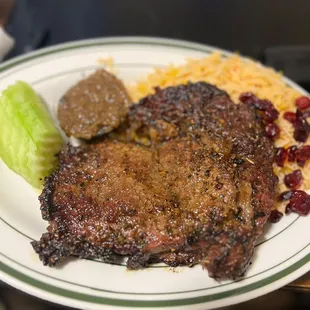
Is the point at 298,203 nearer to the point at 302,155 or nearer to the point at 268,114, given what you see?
the point at 302,155

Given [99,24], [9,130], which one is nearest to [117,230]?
[9,130]

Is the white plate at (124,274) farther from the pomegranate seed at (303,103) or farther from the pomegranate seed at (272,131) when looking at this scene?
the pomegranate seed at (303,103)

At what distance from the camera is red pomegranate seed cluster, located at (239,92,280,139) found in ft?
11.3

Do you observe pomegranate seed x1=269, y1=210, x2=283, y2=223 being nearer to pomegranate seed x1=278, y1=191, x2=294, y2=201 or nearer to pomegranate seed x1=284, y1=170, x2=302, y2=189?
pomegranate seed x1=278, y1=191, x2=294, y2=201

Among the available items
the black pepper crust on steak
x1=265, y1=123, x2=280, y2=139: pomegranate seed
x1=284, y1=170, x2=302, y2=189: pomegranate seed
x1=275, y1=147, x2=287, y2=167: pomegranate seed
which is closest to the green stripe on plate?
the black pepper crust on steak

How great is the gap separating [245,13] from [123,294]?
4.27 metres

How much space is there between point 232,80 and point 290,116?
59cm

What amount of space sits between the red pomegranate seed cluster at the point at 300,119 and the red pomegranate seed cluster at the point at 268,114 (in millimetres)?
137

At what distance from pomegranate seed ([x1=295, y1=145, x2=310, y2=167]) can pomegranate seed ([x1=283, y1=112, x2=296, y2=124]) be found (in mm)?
279

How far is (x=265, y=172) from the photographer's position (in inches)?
116

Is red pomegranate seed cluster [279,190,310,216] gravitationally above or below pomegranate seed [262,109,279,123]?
below

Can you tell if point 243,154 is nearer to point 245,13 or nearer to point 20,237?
point 20,237

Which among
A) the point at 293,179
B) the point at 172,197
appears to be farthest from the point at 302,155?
the point at 172,197

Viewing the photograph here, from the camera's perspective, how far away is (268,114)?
11.4ft
